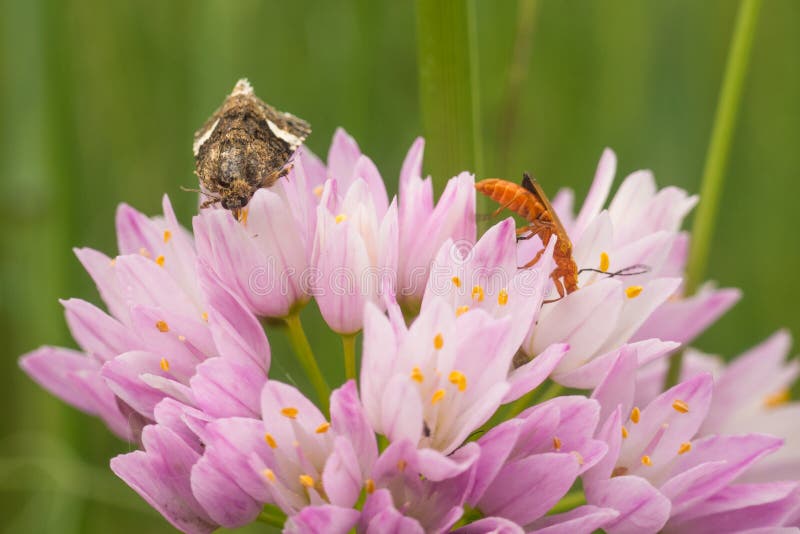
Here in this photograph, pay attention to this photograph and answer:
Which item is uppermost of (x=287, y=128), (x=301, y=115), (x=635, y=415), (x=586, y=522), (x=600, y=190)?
(x=301, y=115)

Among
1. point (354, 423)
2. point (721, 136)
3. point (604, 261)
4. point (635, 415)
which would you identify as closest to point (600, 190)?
point (604, 261)

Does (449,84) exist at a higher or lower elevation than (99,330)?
higher

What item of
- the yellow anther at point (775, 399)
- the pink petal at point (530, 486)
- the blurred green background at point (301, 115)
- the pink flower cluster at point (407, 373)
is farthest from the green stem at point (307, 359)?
the yellow anther at point (775, 399)

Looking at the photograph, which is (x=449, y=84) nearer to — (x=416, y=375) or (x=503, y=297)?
(x=503, y=297)

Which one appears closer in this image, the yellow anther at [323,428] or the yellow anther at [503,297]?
the yellow anther at [323,428]

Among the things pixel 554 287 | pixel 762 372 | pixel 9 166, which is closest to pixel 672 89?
pixel 762 372

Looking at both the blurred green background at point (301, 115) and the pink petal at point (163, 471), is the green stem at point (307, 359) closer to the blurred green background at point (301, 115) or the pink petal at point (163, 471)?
the pink petal at point (163, 471)
